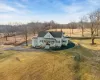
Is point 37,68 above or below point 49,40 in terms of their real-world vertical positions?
below

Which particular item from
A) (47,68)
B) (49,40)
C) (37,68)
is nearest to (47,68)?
(47,68)

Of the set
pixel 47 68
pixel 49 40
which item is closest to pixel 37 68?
pixel 47 68

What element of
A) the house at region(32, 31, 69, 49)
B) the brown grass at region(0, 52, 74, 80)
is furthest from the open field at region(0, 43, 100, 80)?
the house at region(32, 31, 69, 49)

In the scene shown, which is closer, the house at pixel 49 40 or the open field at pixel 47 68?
the open field at pixel 47 68

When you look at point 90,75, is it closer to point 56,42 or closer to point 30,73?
point 30,73

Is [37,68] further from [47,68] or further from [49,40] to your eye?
[49,40]

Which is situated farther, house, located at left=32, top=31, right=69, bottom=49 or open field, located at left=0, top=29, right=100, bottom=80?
house, located at left=32, top=31, right=69, bottom=49

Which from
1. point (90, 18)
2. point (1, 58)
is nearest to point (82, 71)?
point (1, 58)

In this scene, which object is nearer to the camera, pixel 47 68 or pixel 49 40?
pixel 47 68

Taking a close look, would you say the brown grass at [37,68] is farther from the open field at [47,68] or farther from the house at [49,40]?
the house at [49,40]

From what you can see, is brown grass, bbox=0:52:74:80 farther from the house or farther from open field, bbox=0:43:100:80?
the house

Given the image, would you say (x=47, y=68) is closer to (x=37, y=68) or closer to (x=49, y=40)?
(x=37, y=68)

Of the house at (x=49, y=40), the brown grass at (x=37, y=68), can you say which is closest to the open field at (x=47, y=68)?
the brown grass at (x=37, y=68)
